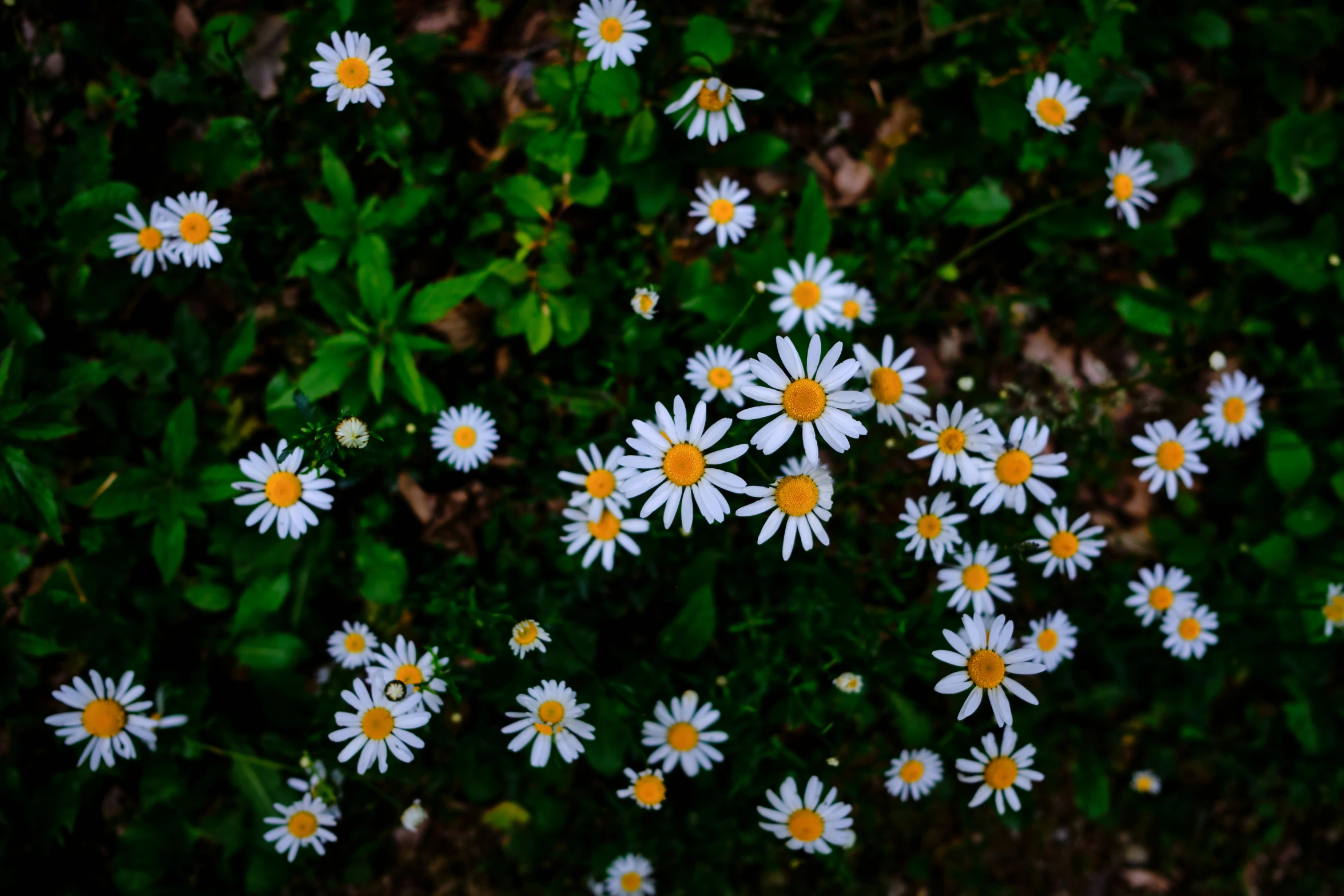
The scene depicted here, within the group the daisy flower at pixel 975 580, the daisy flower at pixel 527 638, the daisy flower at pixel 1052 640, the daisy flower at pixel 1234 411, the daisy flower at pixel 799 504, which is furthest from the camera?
the daisy flower at pixel 1234 411

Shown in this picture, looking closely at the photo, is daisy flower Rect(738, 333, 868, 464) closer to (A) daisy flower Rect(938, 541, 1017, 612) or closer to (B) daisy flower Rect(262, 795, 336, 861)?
(A) daisy flower Rect(938, 541, 1017, 612)

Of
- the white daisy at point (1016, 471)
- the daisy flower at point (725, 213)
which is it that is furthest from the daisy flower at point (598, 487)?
the white daisy at point (1016, 471)

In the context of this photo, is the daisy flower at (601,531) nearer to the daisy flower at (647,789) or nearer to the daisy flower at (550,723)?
the daisy flower at (550,723)

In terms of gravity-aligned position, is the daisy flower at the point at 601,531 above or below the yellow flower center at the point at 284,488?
above

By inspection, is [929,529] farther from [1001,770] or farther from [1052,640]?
[1001,770]

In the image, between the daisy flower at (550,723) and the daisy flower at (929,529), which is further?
the daisy flower at (929,529)

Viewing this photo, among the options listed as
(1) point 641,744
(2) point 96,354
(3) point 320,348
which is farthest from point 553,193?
(1) point 641,744

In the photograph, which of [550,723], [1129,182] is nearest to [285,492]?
[550,723]

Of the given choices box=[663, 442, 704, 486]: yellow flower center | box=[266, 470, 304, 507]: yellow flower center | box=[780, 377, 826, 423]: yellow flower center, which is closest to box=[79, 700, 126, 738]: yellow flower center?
box=[266, 470, 304, 507]: yellow flower center
